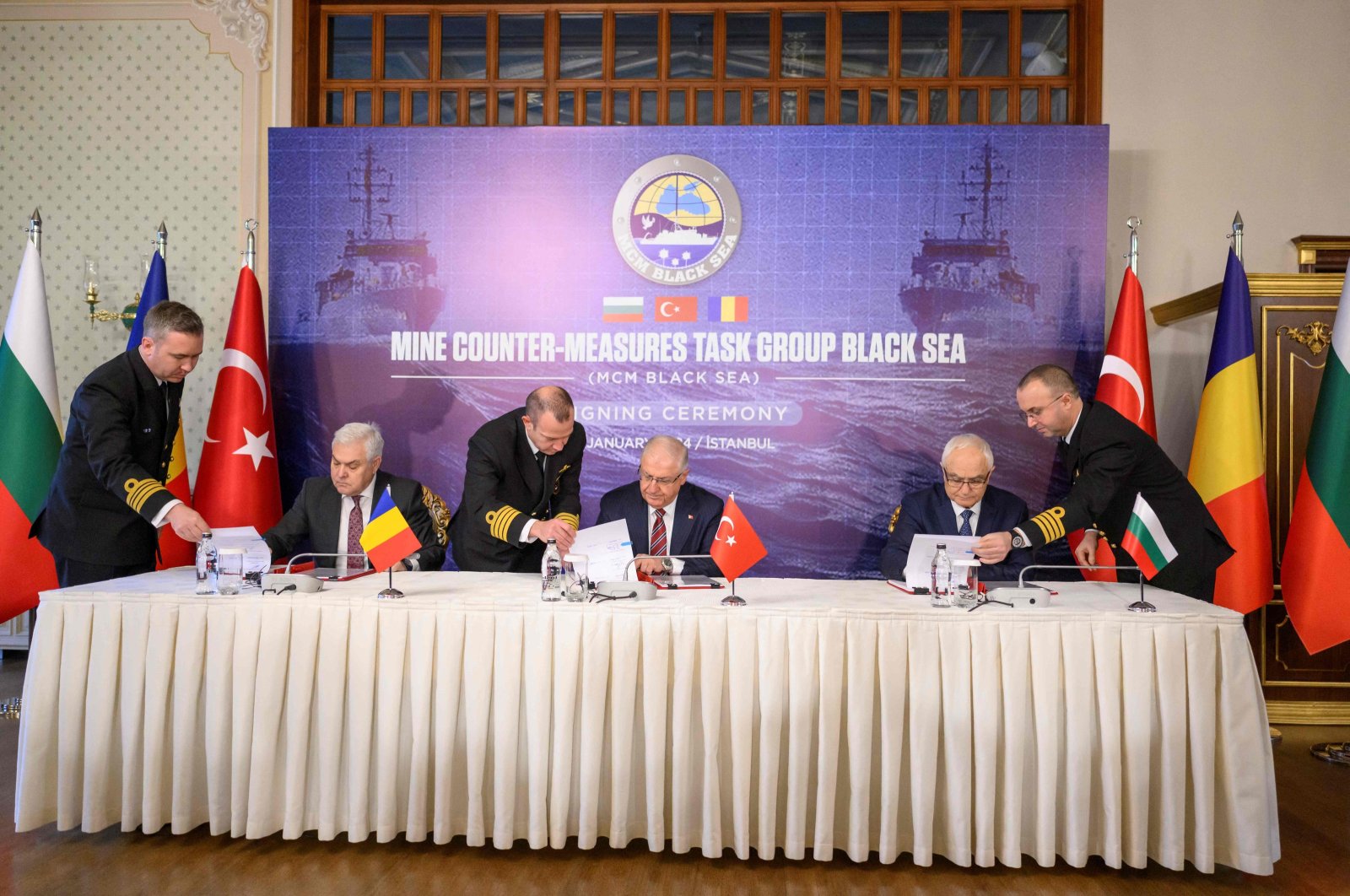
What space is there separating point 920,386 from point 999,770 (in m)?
2.07

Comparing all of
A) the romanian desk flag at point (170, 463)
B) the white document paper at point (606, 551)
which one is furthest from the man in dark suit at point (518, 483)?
the romanian desk flag at point (170, 463)

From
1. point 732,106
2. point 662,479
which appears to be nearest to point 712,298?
point 732,106

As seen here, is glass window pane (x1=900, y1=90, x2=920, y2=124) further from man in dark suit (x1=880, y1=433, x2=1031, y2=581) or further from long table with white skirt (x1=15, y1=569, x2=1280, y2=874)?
long table with white skirt (x1=15, y1=569, x2=1280, y2=874)

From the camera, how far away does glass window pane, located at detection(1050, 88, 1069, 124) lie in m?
4.42

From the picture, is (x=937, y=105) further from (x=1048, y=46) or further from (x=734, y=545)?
(x=734, y=545)

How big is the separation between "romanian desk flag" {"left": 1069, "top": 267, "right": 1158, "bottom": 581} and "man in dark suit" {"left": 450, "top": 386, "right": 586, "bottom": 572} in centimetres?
214

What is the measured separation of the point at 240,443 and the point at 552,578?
2.23 m

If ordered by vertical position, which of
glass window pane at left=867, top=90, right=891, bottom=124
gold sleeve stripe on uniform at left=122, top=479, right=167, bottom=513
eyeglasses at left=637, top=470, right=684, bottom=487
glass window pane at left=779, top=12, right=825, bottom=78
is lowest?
gold sleeve stripe on uniform at left=122, top=479, right=167, bottom=513

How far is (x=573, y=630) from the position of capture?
2338mm

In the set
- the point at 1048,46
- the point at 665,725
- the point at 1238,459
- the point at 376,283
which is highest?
the point at 1048,46

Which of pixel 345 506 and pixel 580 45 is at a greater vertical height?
pixel 580 45

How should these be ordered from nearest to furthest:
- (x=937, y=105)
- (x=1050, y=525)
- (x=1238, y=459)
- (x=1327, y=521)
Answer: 1. (x=1050, y=525)
2. (x=1327, y=521)
3. (x=1238, y=459)
4. (x=937, y=105)

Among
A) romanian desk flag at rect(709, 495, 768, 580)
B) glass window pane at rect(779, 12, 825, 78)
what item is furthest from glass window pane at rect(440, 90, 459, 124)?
romanian desk flag at rect(709, 495, 768, 580)

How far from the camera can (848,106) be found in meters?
4.44
